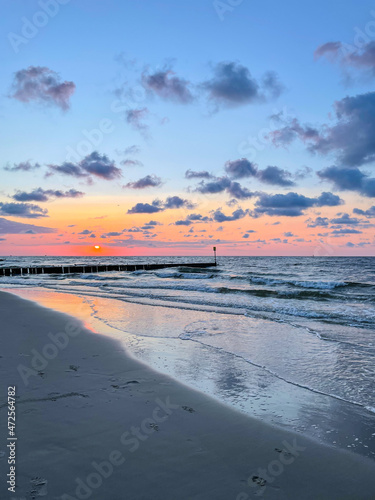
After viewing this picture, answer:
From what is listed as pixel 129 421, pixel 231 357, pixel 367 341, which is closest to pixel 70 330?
pixel 231 357

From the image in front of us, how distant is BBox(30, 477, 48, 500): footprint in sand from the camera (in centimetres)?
312

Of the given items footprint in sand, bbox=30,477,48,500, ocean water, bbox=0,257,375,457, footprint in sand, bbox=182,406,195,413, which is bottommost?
ocean water, bbox=0,257,375,457

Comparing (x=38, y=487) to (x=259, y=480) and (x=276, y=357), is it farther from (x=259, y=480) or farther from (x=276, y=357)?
(x=276, y=357)

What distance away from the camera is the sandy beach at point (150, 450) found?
132 inches

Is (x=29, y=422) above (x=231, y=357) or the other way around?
above

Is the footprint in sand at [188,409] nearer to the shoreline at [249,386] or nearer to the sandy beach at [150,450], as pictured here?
the sandy beach at [150,450]

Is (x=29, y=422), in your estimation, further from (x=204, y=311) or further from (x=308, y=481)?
(x=204, y=311)

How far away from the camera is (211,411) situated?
5.30m

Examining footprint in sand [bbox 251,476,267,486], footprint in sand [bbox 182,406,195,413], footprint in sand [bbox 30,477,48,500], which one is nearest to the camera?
footprint in sand [bbox 30,477,48,500]

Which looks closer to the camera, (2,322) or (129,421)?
(129,421)

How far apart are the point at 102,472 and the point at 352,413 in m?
3.93

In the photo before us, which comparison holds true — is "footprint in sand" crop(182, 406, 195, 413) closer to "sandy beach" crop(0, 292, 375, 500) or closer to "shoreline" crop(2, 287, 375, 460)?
"sandy beach" crop(0, 292, 375, 500)

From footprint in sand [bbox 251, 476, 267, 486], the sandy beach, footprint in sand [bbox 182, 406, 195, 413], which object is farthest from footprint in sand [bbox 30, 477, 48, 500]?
footprint in sand [bbox 182, 406, 195, 413]

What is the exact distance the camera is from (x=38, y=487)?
3217 mm
